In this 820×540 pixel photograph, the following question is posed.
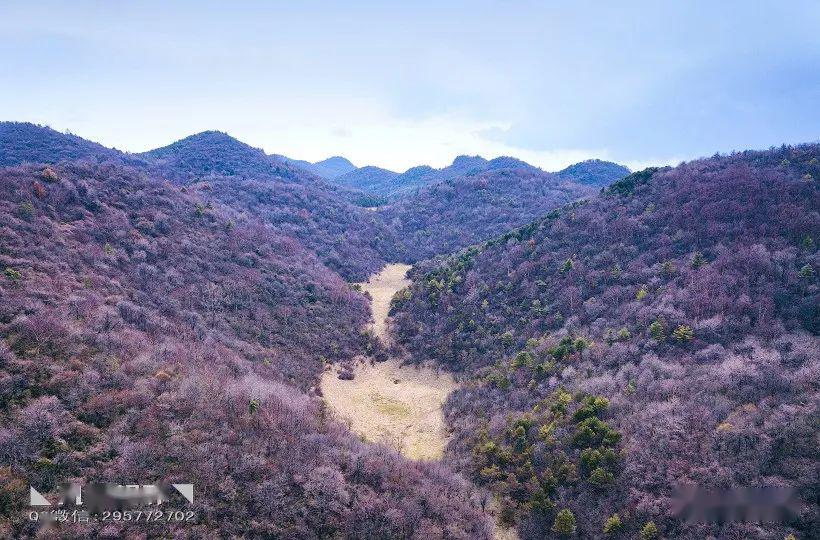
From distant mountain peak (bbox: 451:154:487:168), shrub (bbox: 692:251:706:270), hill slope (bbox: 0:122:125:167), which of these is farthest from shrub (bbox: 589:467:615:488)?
distant mountain peak (bbox: 451:154:487:168)

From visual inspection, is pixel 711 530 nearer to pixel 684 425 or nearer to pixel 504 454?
pixel 684 425

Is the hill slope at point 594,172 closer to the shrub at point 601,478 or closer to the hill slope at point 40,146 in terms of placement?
the shrub at point 601,478

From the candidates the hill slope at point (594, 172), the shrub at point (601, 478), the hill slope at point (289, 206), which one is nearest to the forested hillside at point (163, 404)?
the shrub at point (601, 478)

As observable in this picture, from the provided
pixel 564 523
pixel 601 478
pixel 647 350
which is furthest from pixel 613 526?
pixel 647 350

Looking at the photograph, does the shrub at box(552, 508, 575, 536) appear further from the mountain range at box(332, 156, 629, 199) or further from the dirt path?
the mountain range at box(332, 156, 629, 199)

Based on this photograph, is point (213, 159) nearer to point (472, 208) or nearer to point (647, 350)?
point (472, 208)

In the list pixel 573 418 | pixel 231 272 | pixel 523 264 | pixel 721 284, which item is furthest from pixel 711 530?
pixel 231 272
